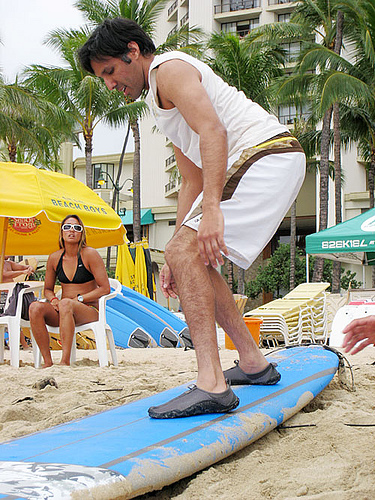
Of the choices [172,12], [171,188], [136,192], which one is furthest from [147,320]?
[172,12]

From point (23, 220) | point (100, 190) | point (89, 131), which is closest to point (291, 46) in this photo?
point (100, 190)

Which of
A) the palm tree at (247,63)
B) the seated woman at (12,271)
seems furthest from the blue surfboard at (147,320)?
the palm tree at (247,63)

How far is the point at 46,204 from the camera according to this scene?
5625mm

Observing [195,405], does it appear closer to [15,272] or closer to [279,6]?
[15,272]

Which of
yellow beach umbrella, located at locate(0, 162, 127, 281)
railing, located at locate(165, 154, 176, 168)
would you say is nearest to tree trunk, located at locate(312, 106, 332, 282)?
yellow beach umbrella, located at locate(0, 162, 127, 281)

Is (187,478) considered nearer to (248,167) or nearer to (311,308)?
(248,167)

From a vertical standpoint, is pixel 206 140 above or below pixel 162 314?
above

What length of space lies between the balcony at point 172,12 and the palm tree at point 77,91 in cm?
1758

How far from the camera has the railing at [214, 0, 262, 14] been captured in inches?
1396

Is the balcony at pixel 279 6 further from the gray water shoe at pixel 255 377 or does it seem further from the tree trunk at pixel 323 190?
the gray water shoe at pixel 255 377

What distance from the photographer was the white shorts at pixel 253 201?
2410 millimetres

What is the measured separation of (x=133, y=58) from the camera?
2535mm

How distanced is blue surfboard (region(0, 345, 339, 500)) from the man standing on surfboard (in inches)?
5.3

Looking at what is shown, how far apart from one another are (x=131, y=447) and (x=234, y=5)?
38083mm
